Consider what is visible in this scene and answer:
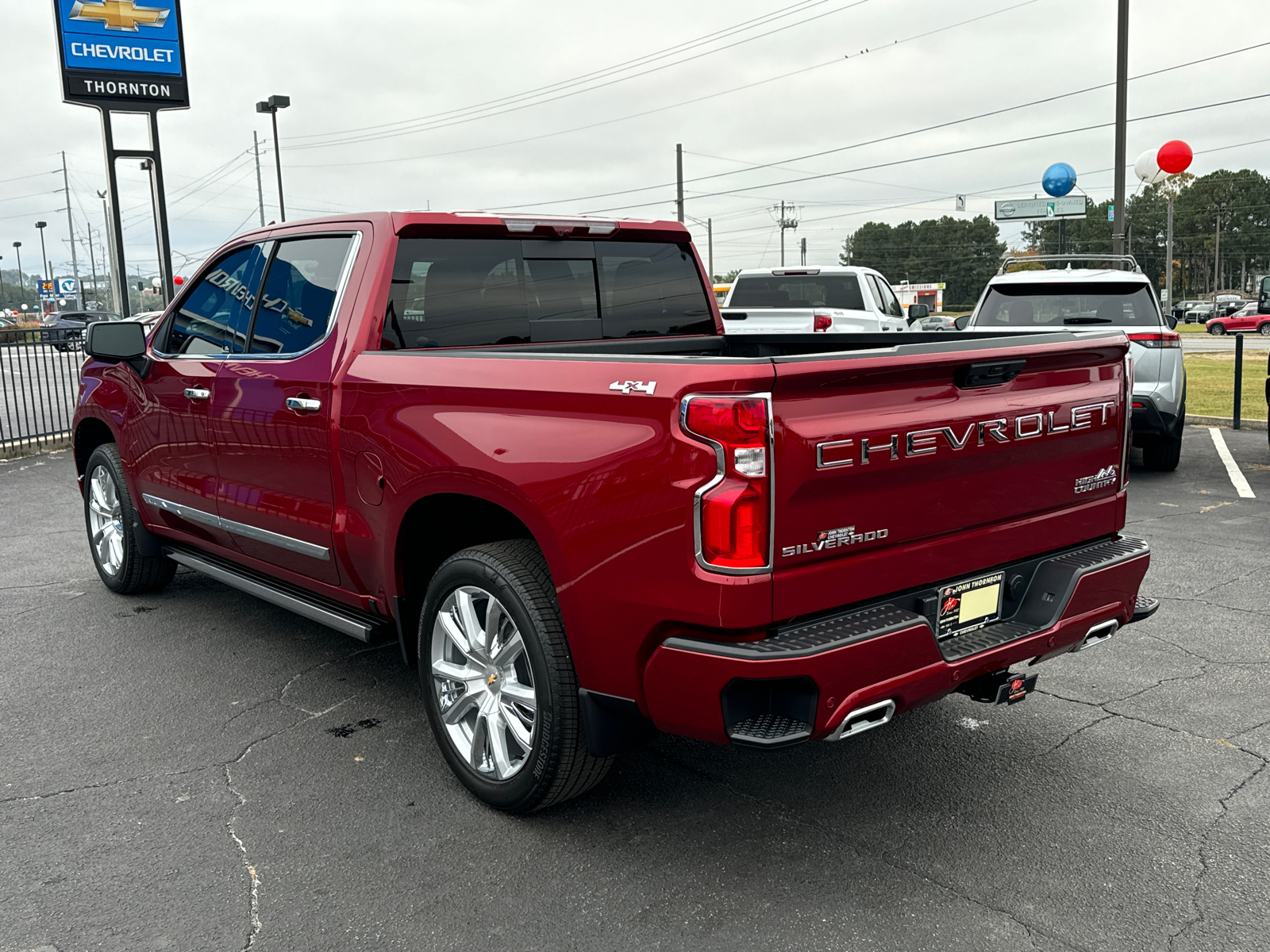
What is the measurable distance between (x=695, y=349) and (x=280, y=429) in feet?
5.98

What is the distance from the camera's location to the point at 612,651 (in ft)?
9.53

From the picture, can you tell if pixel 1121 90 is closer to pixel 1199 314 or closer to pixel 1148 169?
pixel 1148 169

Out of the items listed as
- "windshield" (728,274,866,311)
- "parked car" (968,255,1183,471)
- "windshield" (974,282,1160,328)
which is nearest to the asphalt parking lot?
"parked car" (968,255,1183,471)

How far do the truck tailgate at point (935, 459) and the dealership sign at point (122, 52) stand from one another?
1755 cm

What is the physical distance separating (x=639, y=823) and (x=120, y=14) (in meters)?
17.9

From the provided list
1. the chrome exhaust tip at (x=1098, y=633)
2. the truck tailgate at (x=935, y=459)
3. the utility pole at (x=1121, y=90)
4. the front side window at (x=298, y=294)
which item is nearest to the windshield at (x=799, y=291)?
the utility pole at (x=1121, y=90)

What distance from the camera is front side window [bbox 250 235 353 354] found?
4.11 metres

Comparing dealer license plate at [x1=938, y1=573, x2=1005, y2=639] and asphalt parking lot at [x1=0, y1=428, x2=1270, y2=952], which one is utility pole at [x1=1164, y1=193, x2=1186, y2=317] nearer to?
asphalt parking lot at [x1=0, y1=428, x2=1270, y2=952]

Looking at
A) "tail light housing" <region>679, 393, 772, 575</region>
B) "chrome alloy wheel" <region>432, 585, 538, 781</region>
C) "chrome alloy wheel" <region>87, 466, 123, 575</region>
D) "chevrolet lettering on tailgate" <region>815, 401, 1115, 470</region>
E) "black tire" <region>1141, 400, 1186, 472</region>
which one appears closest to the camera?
"tail light housing" <region>679, 393, 772, 575</region>

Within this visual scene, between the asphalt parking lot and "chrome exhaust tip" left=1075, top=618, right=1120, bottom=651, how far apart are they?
0.51 meters

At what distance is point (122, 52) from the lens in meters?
16.9

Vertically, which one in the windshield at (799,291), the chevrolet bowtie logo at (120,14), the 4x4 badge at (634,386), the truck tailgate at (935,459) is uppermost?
the chevrolet bowtie logo at (120,14)

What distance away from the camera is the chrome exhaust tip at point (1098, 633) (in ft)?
11.2

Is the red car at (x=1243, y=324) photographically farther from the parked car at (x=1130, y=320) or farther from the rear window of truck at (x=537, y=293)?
the rear window of truck at (x=537, y=293)
